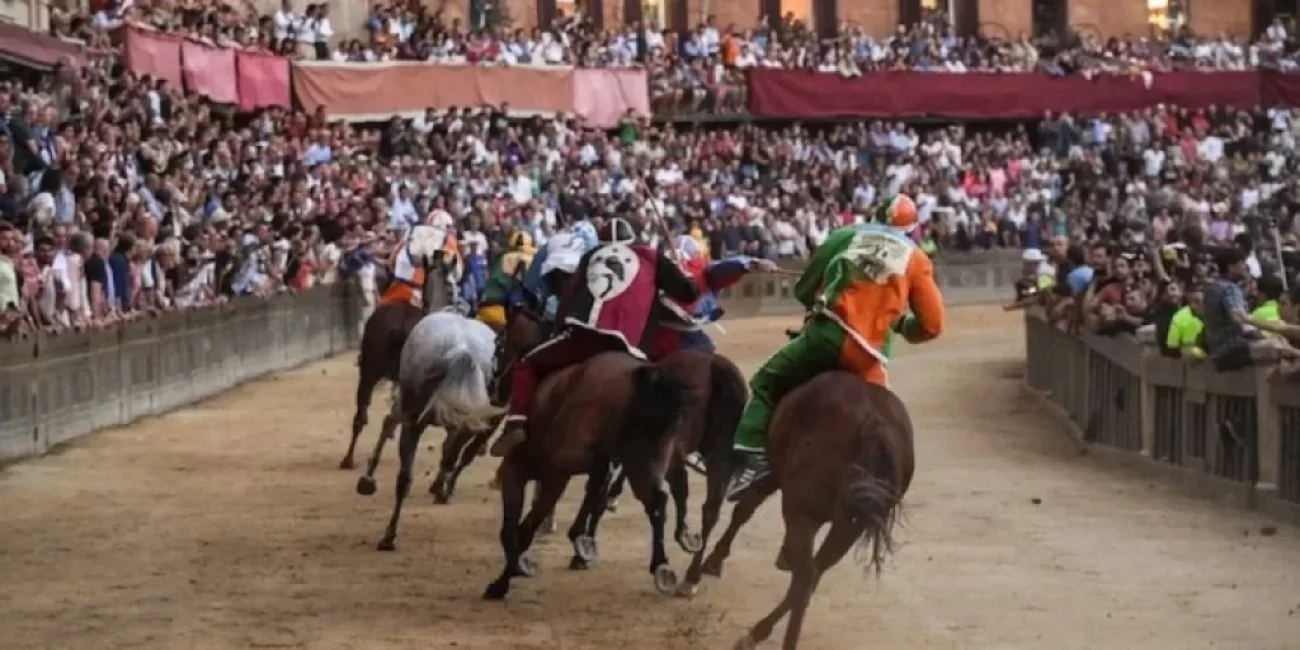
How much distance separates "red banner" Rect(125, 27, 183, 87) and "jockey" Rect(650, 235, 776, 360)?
691 inches

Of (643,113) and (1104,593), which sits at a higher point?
(643,113)

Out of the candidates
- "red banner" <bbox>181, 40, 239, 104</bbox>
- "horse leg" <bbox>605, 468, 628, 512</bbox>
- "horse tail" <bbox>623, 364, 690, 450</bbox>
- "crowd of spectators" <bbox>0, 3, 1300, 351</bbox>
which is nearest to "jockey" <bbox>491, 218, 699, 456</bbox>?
A: "horse tail" <bbox>623, 364, 690, 450</bbox>

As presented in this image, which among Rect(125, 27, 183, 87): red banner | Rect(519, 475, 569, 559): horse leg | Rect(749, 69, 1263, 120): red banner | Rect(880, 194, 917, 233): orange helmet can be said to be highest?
Rect(125, 27, 183, 87): red banner

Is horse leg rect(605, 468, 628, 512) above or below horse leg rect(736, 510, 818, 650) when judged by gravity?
below

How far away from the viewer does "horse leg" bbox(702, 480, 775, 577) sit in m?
11.1

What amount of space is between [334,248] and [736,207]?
37.5ft

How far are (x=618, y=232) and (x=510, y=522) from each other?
1.78 meters

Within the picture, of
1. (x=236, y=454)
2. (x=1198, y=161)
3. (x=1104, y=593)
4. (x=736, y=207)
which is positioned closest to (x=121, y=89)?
(x=236, y=454)

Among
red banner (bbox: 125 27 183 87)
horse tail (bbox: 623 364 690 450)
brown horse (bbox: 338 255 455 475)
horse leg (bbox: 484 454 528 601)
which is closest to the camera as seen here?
horse tail (bbox: 623 364 690 450)

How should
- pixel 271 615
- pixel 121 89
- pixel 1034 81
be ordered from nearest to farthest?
pixel 271 615
pixel 121 89
pixel 1034 81

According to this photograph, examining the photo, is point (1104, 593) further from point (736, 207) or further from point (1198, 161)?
point (1198, 161)

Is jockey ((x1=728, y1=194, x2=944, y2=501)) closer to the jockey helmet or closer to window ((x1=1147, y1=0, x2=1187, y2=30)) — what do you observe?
the jockey helmet

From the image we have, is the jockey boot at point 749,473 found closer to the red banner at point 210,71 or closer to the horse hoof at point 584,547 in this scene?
the horse hoof at point 584,547

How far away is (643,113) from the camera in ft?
147
